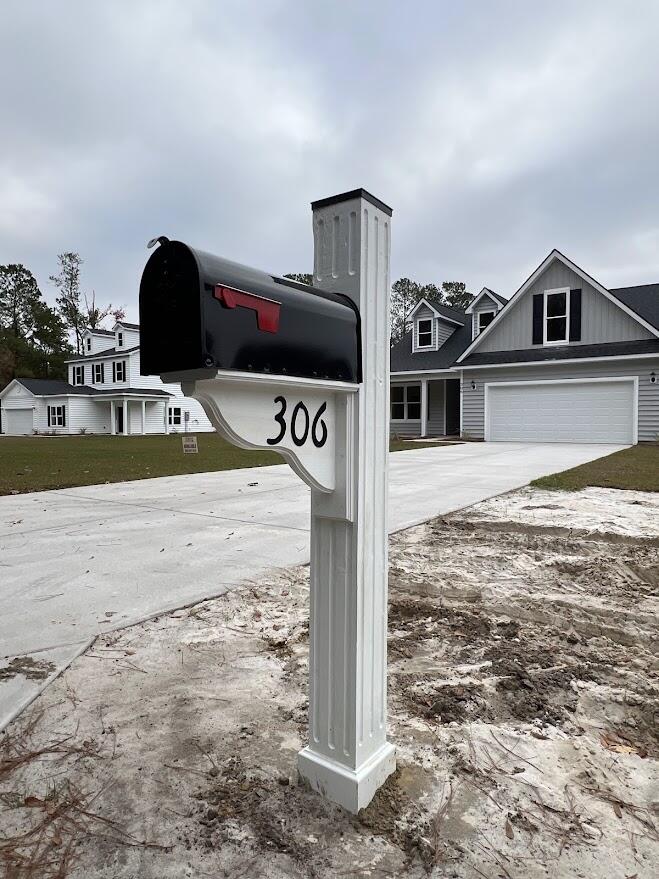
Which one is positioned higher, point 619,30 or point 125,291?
point 125,291

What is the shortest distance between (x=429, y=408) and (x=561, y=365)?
6.76 metres

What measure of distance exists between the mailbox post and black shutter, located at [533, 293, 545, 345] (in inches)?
751

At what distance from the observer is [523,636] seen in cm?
279

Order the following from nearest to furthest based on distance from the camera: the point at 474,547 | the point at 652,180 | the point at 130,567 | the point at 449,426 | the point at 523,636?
the point at 523,636, the point at 130,567, the point at 474,547, the point at 652,180, the point at 449,426

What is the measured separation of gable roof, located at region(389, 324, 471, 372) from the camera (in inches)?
875

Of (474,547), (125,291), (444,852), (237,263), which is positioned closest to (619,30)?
(474,547)

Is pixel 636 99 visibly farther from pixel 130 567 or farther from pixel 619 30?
pixel 130 567

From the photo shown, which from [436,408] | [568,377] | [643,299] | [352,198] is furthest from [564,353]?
[352,198]

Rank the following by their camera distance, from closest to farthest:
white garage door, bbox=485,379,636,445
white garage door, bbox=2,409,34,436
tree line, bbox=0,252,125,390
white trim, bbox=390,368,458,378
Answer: white garage door, bbox=485,379,636,445
white trim, bbox=390,368,458,378
white garage door, bbox=2,409,34,436
tree line, bbox=0,252,125,390

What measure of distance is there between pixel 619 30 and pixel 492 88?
1.94 meters

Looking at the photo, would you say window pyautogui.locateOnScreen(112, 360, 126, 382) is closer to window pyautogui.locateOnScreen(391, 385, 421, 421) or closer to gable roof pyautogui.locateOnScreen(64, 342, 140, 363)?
gable roof pyautogui.locateOnScreen(64, 342, 140, 363)

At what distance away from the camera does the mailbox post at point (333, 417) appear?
51.0 inches

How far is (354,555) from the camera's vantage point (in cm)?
161

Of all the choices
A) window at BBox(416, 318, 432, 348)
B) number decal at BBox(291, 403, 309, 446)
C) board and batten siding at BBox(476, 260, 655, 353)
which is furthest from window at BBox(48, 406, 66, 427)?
number decal at BBox(291, 403, 309, 446)
